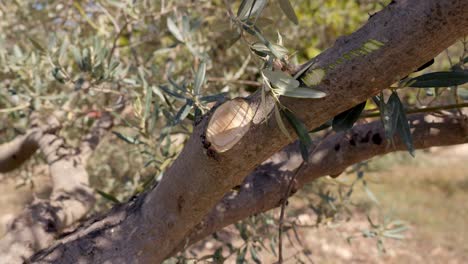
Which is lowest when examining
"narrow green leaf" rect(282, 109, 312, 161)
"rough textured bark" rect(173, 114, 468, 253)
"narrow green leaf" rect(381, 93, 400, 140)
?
"rough textured bark" rect(173, 114, 468, 253)

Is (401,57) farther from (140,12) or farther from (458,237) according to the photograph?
(458,237)

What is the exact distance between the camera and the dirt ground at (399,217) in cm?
391

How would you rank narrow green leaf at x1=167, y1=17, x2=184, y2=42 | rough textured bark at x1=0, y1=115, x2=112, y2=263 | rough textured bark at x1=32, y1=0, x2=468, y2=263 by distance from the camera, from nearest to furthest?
rough textured bark at x1=32, y1=0, x2=468, y2=263 < rough textured bark at x1=0, y1=115, x2=112, y2=263 < narrow green leaf at x1=167, y1=17, x2=184, y2=42

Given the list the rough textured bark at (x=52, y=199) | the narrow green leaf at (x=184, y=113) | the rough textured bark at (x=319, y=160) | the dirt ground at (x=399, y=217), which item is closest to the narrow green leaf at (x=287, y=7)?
the narrow green leaf at (x=184, y=113)

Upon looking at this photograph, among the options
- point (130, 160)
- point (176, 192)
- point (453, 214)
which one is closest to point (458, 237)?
point (453, 214)

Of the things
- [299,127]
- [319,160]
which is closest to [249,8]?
[299,127]

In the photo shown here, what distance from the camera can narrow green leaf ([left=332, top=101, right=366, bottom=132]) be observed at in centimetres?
76

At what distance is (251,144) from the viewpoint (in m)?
0.76

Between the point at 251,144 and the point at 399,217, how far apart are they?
4.16m

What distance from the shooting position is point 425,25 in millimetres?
609

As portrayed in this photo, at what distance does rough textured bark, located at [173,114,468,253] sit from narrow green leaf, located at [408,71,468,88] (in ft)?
1.55

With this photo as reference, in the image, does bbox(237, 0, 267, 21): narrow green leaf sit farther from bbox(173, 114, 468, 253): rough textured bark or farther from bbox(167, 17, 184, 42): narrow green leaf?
bbox(167, 17, 184, 42): narrow green leaf

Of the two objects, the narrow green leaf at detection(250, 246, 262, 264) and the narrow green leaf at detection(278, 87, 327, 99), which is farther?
the narrow green leaf at detection(250, 246, 262, 264)

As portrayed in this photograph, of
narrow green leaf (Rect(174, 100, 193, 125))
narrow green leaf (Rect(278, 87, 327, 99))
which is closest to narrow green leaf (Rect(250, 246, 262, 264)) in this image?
narrow green leaf (Rect(174, 100, 193, 125))
